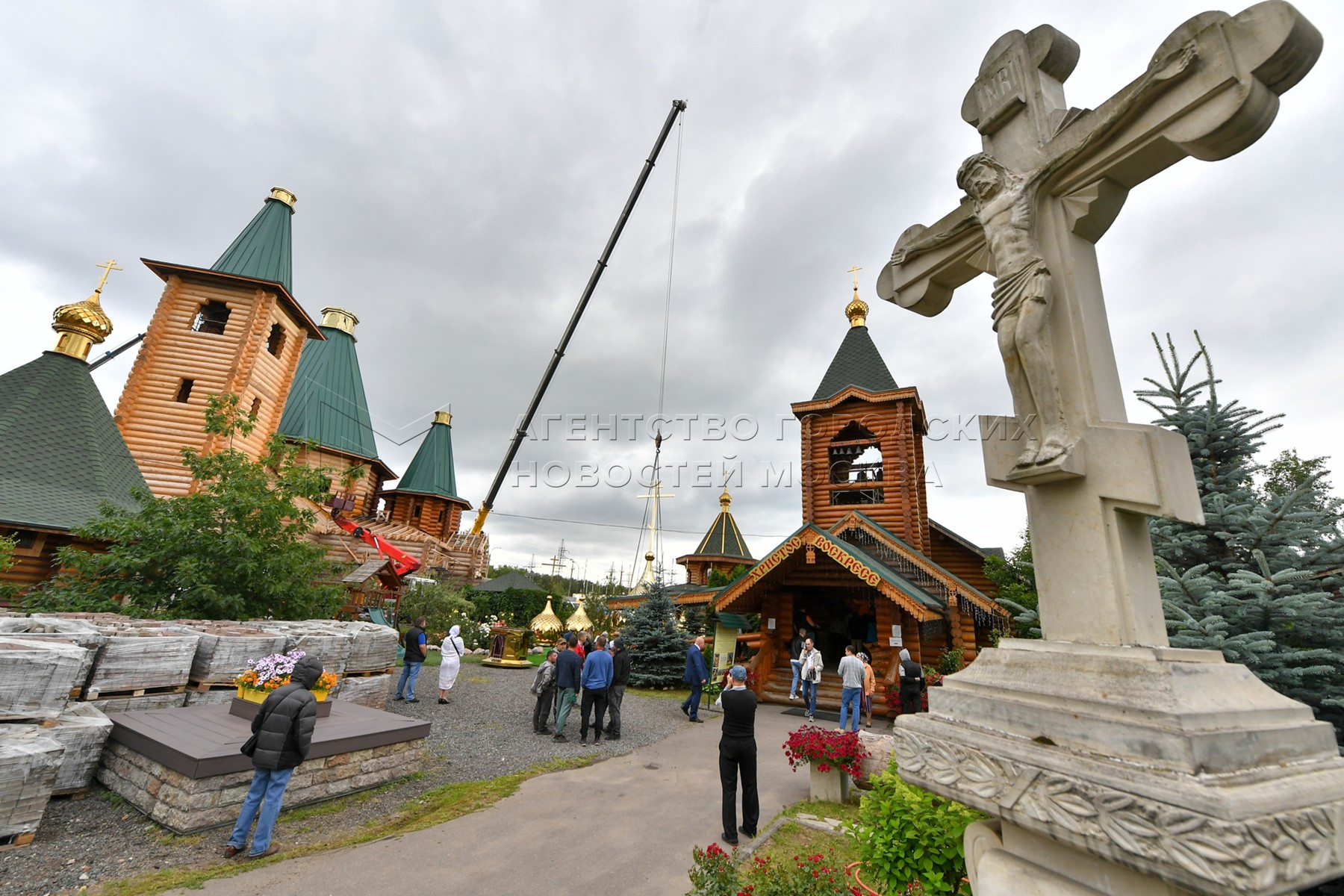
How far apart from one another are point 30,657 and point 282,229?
25.5 m

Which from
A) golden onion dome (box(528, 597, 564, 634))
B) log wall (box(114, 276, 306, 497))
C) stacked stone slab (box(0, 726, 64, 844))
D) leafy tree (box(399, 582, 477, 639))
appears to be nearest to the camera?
stacked stone slab (box(0, 726, 64, 844))

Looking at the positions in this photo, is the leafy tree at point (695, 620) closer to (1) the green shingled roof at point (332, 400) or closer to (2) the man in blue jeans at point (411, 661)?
(2) the man in blue jeans at point (411, 661)

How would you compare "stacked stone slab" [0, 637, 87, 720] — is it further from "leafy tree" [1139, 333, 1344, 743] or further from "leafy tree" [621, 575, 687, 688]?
"leafy tree" [621, 575, 687, 688]

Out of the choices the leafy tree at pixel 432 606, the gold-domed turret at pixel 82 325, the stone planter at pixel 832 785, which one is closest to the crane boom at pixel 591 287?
the leafy tree at pixel 432 606

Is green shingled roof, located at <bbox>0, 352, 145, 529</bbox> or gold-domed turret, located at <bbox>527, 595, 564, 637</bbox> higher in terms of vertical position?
green shingled roof, located at <bbox>0, 352, 145, 529</bbox>

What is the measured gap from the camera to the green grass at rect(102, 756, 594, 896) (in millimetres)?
4258

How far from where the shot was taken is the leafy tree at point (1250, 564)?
477 cm

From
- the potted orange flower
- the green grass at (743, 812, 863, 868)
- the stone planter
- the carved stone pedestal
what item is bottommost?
the green grass at (743, 812, 863, 868)

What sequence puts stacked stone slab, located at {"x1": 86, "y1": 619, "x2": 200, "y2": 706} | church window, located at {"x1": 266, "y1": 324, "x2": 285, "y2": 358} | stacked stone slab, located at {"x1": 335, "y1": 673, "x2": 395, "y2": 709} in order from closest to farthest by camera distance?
stacked stone slab, located at {"x1": 86, "y1": 619, "x2": 200, "y2": 706} < stacked stone slab, located at {"x1": 335, "y1": 673, "x2": 395, "y2": 709} < church window, located at {"x1": 266, "y1": 324, "x2": 285, "y2": 358}

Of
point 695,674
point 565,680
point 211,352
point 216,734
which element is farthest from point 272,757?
point 211,352

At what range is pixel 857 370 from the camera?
63.3 ft

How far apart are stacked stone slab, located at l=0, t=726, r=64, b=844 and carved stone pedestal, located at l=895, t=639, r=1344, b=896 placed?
689cm

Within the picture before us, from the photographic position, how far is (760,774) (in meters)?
8.38

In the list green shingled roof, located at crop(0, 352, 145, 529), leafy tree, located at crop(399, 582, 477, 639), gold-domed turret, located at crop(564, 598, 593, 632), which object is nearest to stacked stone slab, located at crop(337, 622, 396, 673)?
green shingled roof, located at crop(0, 352, 145, 529)
